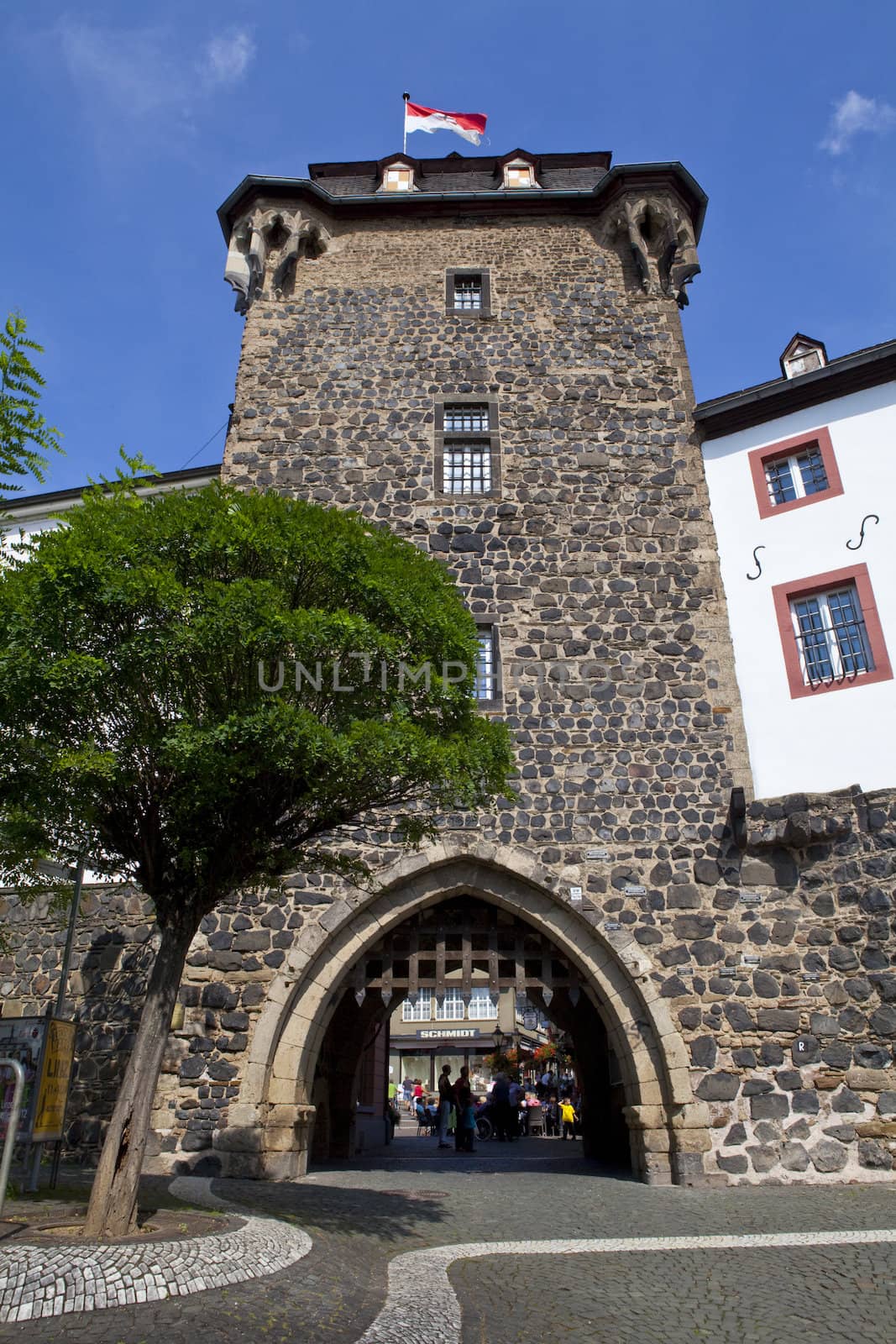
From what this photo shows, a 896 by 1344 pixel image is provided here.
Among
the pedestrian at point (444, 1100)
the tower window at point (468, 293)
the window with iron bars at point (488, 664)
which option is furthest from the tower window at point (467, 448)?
the pedestrian at point (444, 1100)

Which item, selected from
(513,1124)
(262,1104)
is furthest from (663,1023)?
(513,1124)

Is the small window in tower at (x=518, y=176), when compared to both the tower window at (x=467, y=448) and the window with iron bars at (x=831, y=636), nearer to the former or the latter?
the tower window at (x=467, y=448)

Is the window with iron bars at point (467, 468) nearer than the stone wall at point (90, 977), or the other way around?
the stone wall at point (90, 977)

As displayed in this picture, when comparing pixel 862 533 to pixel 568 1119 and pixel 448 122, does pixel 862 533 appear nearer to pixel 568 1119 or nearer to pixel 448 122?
pixel 448 122

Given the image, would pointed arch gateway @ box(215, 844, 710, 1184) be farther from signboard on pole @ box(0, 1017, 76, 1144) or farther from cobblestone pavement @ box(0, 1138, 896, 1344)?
signboard on pole @ box(0, 1017, 76, 1144)

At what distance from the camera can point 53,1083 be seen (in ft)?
23.6

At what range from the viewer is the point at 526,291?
46.3 ft

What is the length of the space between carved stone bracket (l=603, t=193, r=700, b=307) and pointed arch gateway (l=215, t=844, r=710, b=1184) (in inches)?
357

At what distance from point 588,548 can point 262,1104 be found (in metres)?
7.53

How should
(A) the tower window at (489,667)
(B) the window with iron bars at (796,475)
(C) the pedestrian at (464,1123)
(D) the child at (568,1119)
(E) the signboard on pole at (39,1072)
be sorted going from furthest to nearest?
(D) the child at (568,1119) → (C) the pedestrian at (464,1123) → (B) the window with iron bars at (796,475) → (A) the tower window at (489,667) → (E) the signboard on pole at (39,1072)

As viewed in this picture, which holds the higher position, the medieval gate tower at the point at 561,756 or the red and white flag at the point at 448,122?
the red and white flag at the point at 448,122

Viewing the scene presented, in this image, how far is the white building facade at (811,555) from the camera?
10.6m

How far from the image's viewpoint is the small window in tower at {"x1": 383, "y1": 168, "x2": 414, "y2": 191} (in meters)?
15.7

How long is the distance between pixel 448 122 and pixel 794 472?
9.60 m
